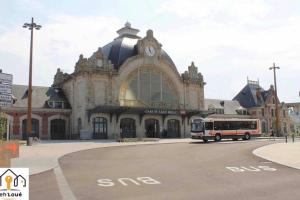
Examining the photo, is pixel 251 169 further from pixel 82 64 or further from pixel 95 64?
pixel 82 64

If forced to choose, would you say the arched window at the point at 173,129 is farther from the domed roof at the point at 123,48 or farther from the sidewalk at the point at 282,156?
the sidewalk at the point at 282,156

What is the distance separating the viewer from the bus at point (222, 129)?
1729 inches

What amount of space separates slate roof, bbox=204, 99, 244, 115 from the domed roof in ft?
58.5

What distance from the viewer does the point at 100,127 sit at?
53438 mm

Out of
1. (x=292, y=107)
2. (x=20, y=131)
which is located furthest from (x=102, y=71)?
(x=292, y=107)

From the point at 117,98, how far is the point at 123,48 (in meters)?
7.99

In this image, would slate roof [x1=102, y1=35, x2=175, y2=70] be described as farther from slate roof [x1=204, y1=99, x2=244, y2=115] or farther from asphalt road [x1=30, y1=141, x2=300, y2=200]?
asphalt road [x1=30, y1=141, x2=300, y2=200]

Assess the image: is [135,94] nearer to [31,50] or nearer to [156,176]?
[31,50]

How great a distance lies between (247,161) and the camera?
65.6 feet

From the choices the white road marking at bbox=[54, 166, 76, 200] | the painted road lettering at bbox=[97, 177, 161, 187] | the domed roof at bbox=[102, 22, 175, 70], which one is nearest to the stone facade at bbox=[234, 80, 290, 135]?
the domed roof at bbox=[102, 22, 175, 70]

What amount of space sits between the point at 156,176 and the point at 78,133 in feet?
135

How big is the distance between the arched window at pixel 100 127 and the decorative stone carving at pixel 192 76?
54.0 feet

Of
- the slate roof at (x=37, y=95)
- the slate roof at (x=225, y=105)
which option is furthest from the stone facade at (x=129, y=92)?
the slate roof at (x=225, y=105)

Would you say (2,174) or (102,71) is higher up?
(102,71)
